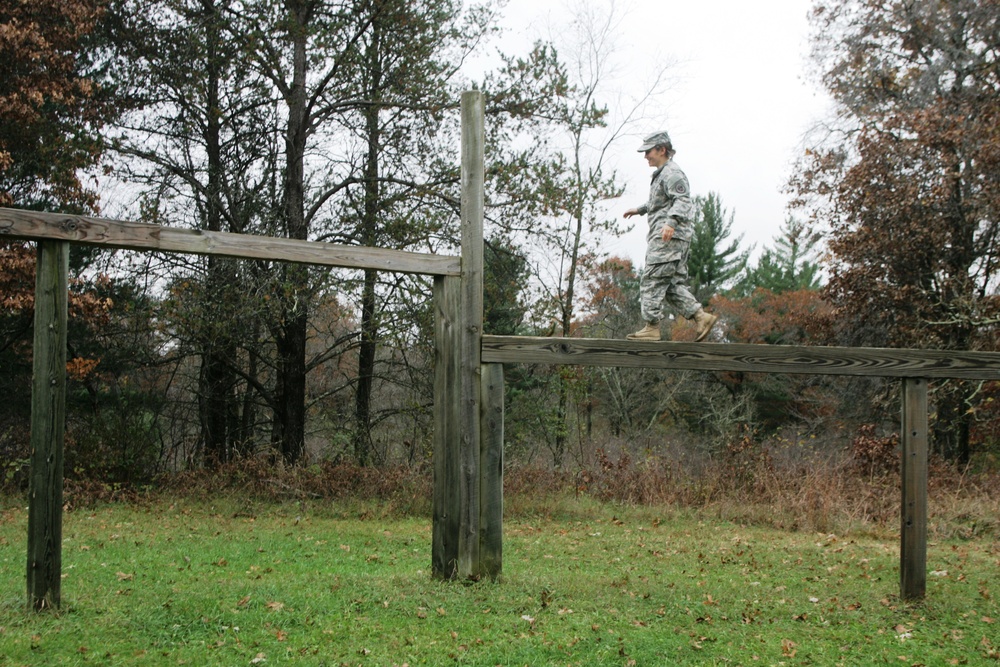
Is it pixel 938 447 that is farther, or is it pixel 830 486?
pixel 938 447

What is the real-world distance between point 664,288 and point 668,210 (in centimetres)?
62

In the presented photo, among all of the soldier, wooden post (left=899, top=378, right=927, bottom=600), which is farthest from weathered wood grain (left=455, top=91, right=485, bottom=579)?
wooden post (left=899, top=378, right=927, bottom=600)

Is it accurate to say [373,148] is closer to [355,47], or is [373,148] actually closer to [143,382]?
[355,47]

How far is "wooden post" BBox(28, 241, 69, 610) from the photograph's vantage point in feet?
18.1

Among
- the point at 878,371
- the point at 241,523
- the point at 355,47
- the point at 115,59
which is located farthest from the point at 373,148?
the point at 878,371

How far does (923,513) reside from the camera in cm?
660

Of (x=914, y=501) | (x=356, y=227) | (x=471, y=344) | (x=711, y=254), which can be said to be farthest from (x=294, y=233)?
(x=711, y=254)

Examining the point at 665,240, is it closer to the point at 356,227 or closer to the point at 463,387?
the point at 463,387

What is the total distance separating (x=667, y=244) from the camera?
6844mm

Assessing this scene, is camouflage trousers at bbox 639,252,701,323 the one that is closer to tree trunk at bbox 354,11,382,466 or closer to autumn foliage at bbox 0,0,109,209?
tree trunk at bbox 354,11,382,466

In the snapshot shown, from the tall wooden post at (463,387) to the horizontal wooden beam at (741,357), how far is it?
216 millimetres

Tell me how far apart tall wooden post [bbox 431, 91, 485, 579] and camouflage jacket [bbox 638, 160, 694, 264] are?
1.41 meters

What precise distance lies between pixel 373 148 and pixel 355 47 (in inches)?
72.5

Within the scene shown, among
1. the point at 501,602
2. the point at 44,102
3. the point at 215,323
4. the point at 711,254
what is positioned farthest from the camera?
the point at 711,254
